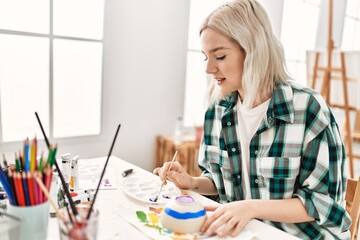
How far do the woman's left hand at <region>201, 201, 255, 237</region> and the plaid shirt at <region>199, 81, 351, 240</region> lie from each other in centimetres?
22

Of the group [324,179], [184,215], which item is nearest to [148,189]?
[184,215]

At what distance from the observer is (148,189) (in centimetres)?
105

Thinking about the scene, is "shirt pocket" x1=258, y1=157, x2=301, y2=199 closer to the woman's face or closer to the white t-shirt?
the white t-shirt

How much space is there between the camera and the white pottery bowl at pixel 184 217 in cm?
76

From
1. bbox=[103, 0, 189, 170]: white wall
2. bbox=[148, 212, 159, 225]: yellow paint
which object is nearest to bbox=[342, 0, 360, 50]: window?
bbox=[103, 0, 189, 170]: white wall

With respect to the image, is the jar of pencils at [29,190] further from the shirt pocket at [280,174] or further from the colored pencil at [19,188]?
the shirt pocket at [280,174]

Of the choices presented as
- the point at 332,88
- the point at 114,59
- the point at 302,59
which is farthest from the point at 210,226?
the point at 302,59

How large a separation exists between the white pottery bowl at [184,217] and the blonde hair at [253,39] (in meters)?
0.47

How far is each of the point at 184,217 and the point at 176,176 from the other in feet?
1.02

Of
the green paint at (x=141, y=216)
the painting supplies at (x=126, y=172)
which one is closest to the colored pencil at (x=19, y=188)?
the green paint at (x=141, y=216)

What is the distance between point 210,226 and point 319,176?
39 centimetres

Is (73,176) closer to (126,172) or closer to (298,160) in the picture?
(126,172)

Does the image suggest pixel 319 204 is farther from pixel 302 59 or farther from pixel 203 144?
pixel 302 59

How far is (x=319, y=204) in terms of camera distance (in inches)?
36.4
